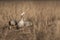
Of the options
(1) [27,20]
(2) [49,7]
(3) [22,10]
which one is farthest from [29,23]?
(2) [49,7]

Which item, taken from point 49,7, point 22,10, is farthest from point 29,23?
point 49,7

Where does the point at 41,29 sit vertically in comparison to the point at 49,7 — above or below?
below

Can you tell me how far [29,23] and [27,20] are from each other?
56 mm

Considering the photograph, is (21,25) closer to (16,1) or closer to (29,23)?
(29,23)

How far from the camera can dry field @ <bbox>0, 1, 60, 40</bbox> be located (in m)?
1.41

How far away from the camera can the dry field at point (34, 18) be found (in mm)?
1406

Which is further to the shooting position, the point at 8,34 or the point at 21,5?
the point at 21,5

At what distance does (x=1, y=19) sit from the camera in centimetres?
151

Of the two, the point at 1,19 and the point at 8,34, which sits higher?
the point at 1,19

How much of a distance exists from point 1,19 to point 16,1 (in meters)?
0.25

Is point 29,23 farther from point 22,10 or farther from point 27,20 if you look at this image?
point 22,10

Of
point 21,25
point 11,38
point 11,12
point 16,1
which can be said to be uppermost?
point 16,1

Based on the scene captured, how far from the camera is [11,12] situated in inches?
59.9

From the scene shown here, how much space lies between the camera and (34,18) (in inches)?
59.2
